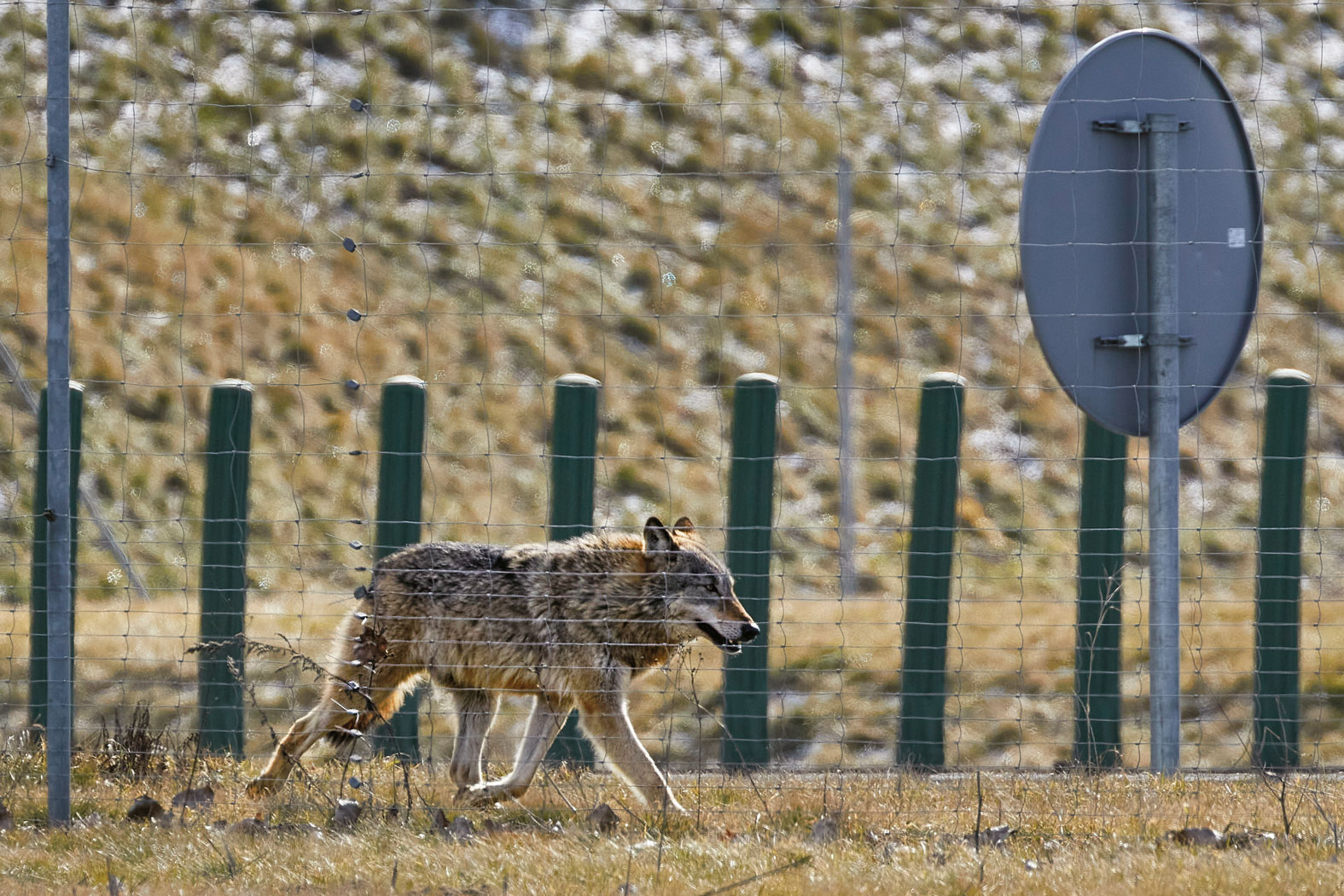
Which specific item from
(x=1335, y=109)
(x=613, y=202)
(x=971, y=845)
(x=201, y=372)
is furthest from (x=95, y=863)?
(x=1335, y=109)

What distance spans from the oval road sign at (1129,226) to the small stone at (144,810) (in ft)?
12.8

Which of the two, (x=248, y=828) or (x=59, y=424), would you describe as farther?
(x=59, y=424)

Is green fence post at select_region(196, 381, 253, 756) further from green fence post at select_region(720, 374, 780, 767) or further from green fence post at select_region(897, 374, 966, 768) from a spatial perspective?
green fence post at select_region(897, 374, 966, 768)

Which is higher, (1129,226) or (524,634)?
(1129,226)

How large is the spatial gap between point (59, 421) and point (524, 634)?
224 centimetres

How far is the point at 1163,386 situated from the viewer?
18.6ft

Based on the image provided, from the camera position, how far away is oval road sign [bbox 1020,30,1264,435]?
554 cm

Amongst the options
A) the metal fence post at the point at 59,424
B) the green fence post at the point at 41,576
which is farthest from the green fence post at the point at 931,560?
the green fence post at the point at 41,576

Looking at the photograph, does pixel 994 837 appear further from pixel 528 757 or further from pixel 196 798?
pixel 196 798

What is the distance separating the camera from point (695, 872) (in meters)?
4.34

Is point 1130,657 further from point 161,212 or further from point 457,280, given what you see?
point 161,212

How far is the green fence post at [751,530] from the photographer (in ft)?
24.7

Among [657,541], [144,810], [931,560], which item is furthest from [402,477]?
[931,560]

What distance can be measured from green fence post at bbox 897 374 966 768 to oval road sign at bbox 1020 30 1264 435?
1.63 m
